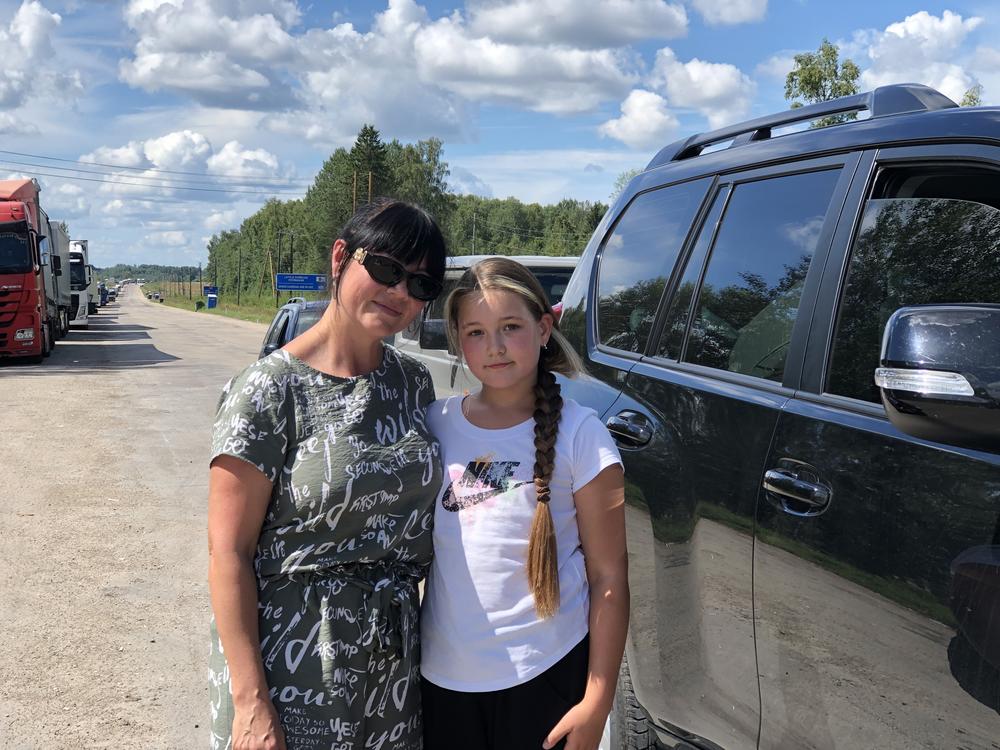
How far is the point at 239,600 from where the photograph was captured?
179cm

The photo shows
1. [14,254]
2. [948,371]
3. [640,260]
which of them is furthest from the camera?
[14,254]

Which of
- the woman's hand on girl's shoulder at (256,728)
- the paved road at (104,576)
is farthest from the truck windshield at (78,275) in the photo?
the woman's hand on girl's shoulder at (256,728)

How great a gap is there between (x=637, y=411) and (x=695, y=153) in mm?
1024

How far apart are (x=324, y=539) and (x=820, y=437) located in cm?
101

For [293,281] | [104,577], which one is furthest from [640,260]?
[293,281]

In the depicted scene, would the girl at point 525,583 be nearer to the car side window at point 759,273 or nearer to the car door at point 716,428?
the car door at point 716,428

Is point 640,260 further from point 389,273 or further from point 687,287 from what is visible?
point 389,273

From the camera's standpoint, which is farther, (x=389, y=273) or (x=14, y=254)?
(x=14, y=254)

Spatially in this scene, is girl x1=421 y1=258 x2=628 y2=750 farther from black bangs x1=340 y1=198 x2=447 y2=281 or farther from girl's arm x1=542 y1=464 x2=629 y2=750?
black bangs x1=340 y1=198 x2=447 y2=281

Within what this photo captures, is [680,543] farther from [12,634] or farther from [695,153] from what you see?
[12,634]

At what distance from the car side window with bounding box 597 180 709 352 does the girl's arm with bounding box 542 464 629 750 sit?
1076 mm

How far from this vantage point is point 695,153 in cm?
321

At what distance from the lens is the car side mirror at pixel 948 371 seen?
4.58ft

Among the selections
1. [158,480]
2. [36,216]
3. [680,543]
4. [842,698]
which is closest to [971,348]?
[842,698]
